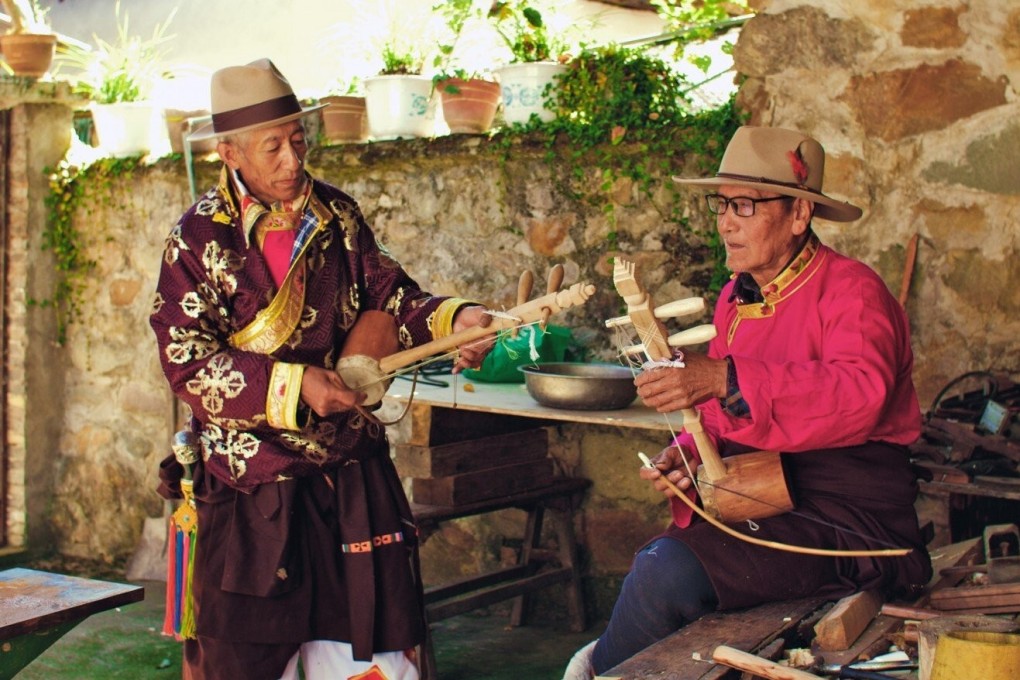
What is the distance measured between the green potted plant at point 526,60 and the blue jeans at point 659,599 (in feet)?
8.44

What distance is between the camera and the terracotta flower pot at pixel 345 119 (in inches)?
218

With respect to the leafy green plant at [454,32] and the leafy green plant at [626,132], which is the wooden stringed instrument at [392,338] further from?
the leafy green plant at [454,32]

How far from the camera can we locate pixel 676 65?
531cm

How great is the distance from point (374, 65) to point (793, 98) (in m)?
2.11

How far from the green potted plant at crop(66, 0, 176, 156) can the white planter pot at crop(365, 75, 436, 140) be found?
1564 millimetres

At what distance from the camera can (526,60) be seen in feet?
16.5

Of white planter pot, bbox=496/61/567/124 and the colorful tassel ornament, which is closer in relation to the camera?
the colorful tassel ornament

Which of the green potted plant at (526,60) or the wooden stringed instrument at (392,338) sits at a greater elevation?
the green potted plant at (526,60)

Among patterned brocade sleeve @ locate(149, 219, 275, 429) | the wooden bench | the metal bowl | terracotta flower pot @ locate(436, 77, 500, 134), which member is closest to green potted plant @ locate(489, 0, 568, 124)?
terracotta flower pot @ locate(436, 77, 500, 134)

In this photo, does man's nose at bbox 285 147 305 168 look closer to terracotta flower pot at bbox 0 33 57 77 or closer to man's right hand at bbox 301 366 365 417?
man's right hand at bbox 301 366 365 417

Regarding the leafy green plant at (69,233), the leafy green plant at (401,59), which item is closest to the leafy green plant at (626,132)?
the leafy green plant at (401,59)

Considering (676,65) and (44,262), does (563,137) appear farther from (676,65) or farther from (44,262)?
(44,262)

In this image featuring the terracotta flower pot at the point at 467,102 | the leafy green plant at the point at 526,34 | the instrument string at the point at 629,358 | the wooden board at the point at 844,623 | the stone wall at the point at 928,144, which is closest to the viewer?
the wooden board at the point at 844,623

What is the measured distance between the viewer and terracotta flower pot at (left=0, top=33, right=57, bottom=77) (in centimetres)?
636
